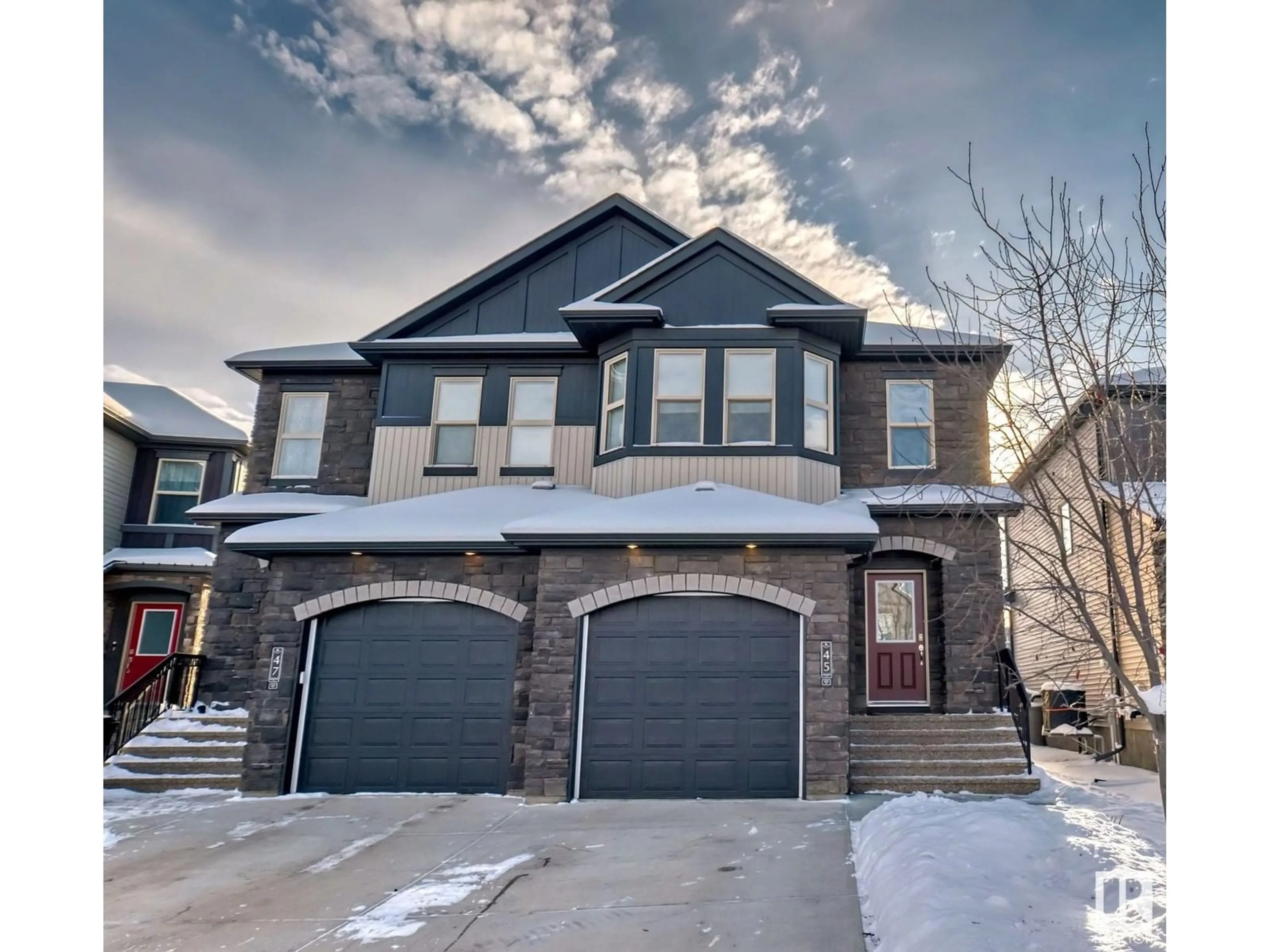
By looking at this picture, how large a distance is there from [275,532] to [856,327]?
8301mm

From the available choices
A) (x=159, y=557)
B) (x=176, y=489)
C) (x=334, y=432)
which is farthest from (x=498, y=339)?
(x=176, y=489)

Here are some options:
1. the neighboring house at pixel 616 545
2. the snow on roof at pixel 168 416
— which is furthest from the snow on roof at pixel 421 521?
the snow on roof at pixel 168 416

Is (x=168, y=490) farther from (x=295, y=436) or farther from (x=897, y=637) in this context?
(x=897, y=637)

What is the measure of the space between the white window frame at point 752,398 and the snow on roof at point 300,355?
19.7 feet

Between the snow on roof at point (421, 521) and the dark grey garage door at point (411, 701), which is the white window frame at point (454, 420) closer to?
the snow on roof at point (421, 521)

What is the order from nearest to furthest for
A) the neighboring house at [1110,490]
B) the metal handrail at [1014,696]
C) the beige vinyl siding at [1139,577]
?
the neighboring house at [1110,490], the beige vinyl siding at [1139,577], the metal handrail at [1014,696]

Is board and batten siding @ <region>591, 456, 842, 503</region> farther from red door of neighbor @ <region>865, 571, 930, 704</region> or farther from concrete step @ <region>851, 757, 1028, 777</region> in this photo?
concrete step @ <region>851, 757, 1028, 777</region>

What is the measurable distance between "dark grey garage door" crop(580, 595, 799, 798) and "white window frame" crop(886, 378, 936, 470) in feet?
12.6

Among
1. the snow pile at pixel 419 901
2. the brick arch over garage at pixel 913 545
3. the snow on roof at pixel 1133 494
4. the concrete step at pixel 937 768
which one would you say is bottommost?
the snow pile at pixel 419 901

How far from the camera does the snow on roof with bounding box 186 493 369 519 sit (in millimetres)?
12094

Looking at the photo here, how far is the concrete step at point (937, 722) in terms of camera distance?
1009 cm

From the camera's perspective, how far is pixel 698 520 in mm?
9375

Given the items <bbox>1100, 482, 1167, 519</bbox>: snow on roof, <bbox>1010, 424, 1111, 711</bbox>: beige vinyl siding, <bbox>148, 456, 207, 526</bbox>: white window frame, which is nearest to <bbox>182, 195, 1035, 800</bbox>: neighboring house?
<bbox>1010, 424, 1111, 711</bbox>: beige vinyl siding
